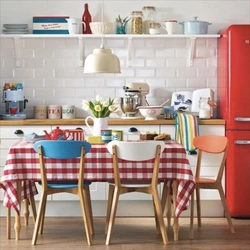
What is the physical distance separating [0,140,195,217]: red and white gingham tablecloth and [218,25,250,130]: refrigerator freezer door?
124 cm

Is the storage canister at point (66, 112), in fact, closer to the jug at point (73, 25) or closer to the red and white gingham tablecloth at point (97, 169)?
the jug at point (73, 25)

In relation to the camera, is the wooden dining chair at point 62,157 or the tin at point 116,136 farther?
the tin at point 116,136

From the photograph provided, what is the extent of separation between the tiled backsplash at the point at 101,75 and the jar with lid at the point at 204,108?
1.02ft

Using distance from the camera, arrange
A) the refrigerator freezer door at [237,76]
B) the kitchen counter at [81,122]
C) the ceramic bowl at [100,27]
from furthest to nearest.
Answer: the ceramic bowl at [100,27], the kitchen counter at [81,122], the refrigerator freezer door at [237,76]

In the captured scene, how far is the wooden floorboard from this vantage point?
18.0ft

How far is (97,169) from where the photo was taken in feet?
18.0

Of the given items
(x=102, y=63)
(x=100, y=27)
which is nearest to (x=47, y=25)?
(x=100, y=27)

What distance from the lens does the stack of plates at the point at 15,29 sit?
Result: 22.6 ft

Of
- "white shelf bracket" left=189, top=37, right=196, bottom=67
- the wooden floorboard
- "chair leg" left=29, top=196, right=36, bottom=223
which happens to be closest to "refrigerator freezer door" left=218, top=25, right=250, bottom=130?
"white shelf bracket" left=189, top=37, right=196, bottom=67

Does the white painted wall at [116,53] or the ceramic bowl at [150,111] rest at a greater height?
the white painted wall at [116,53]

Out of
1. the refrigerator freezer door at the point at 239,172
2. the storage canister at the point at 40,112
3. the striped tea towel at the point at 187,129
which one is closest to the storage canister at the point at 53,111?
the storage canister at the point at 40,112

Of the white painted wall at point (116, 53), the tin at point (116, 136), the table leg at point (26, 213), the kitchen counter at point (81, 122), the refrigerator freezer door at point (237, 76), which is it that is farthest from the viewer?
the white painted wall at point (116, 53)

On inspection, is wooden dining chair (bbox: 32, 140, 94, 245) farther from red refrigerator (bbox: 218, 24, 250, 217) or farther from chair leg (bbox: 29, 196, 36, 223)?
red refrigerator (bbox: 218, 24, 250, 217)

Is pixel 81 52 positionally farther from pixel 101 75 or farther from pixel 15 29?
pixel 15 29
